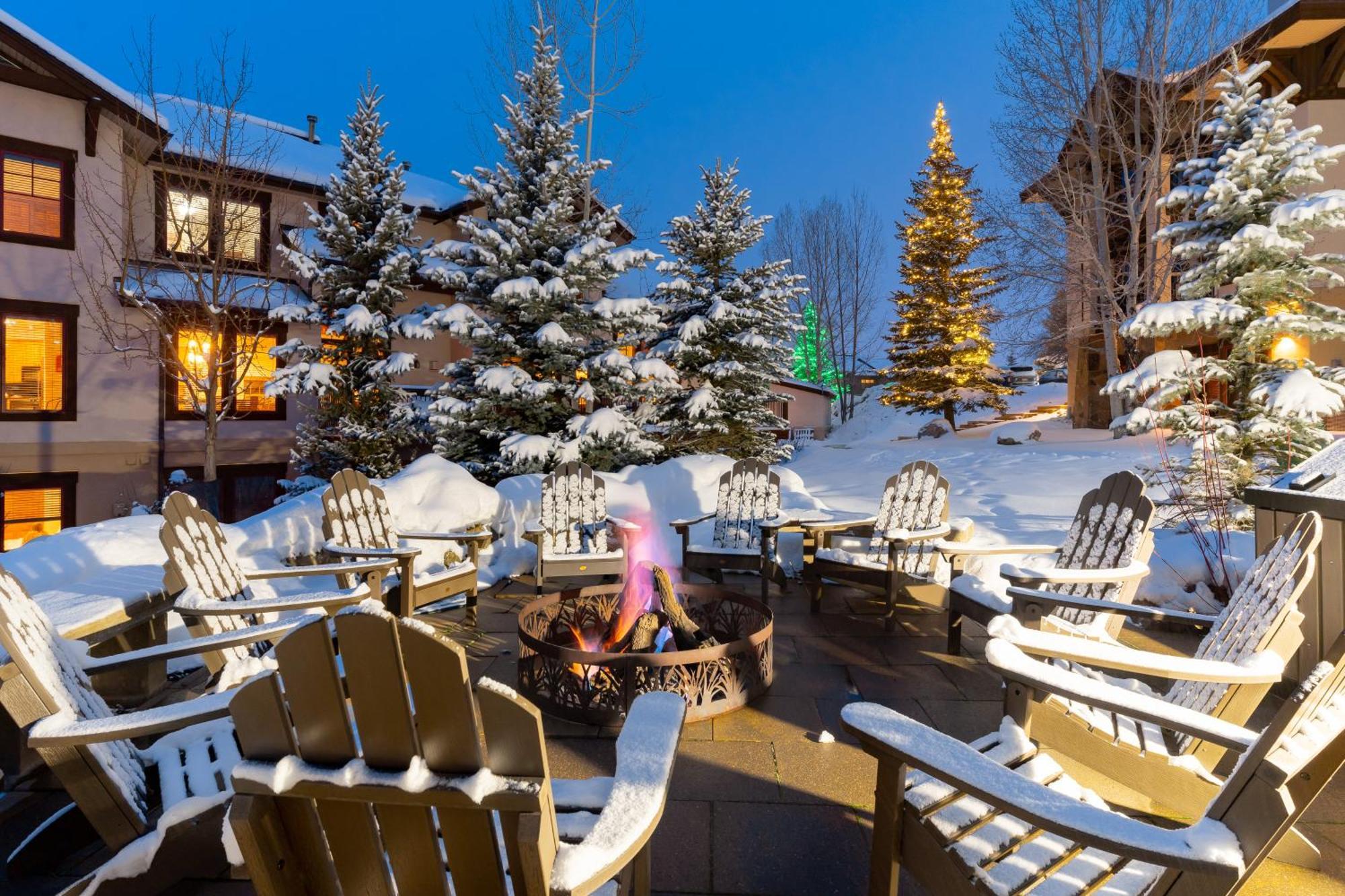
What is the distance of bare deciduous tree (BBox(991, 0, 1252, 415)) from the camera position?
432 inches

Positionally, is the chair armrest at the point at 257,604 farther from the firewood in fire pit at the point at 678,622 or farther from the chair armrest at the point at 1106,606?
the chair armrest at the point at 1106,606

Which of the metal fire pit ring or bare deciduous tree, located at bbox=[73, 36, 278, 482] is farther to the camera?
bare deciduous tree, located at bbox=[73, 36, 278, 482]

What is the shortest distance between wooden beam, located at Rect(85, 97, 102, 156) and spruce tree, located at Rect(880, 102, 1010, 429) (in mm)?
20184

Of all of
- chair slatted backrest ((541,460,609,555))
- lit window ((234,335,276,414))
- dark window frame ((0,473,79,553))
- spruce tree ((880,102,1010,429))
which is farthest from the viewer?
spruce tree ((880,102,1010,429))

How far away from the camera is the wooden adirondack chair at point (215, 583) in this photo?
2.93 metres

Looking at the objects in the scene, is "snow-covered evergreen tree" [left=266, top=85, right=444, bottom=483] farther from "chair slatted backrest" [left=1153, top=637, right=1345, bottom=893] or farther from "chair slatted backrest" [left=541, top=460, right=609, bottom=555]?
"chair slatted backrest" [left=1153, top=637, right=1345, bottom=893]

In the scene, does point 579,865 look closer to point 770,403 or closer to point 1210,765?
point 1210,765

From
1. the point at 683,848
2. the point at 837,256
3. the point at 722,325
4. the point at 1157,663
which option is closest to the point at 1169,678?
the point at 1157,663

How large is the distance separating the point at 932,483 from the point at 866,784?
291 centimetres

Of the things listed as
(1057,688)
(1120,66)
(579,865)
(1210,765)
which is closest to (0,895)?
(579,865)

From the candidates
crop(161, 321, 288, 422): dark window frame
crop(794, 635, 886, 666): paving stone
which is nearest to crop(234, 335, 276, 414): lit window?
crop(161, 321, 288, 422): dark window frame

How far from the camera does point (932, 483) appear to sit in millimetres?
5172

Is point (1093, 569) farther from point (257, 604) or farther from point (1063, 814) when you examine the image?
point (257, 604)

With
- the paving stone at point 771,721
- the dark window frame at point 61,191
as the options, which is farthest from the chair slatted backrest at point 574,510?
the dark window frame at point 61,191
